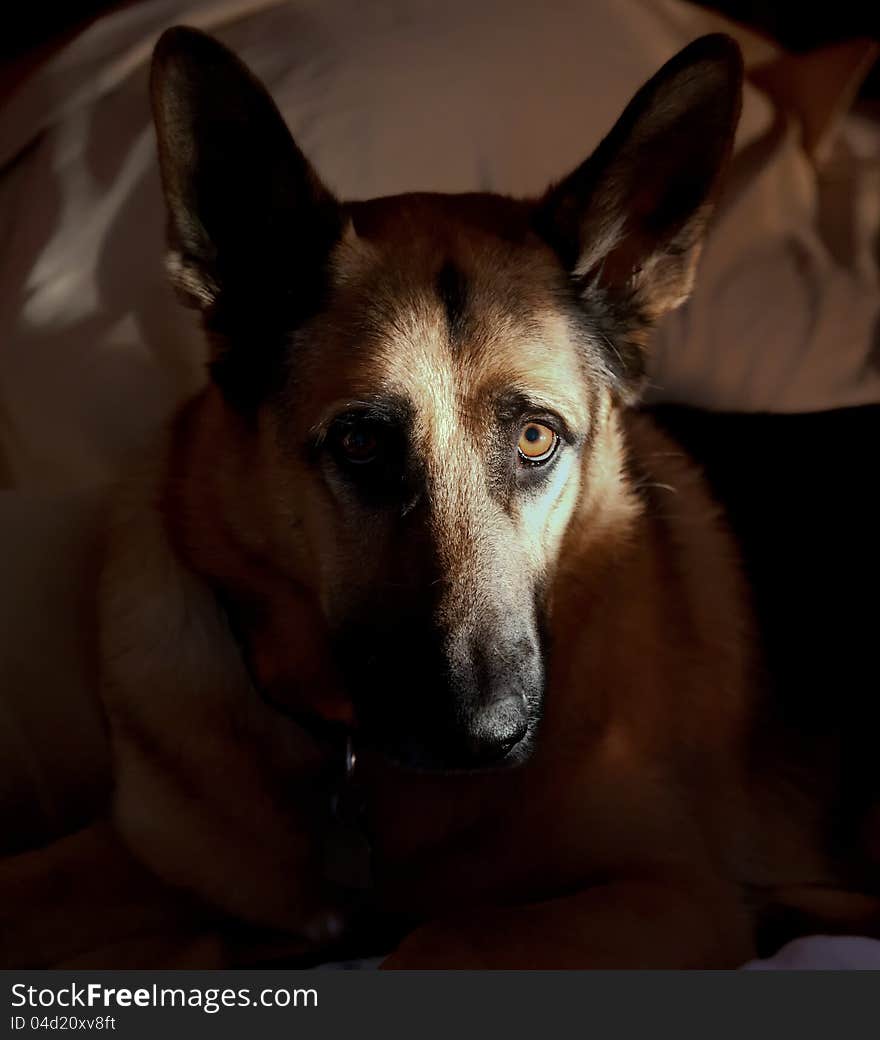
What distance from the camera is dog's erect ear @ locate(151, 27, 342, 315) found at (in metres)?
1.49

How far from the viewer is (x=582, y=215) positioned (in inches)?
66.1

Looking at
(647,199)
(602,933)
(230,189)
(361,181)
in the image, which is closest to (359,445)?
(230,189)

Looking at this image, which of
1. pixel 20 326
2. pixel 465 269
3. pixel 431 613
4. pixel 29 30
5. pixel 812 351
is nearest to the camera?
pixel 431 613

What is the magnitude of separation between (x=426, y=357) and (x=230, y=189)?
0.41m

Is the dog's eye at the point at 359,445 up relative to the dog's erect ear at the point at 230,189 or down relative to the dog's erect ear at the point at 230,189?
down

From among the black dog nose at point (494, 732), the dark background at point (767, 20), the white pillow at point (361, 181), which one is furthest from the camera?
the dark background at point (767, 20)

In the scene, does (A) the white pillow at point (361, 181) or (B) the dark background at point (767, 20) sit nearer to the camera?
(A) the white pillow at point (361, 181)

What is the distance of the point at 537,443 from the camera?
161cm

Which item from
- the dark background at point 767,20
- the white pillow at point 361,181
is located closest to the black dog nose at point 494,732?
the white pillow at point 361,181

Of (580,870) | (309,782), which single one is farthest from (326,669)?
(580,870)

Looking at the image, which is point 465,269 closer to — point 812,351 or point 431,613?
point 431,613

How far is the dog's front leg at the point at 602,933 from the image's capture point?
1.59m

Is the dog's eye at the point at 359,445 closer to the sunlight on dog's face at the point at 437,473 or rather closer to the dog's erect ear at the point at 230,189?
the sunlight on dog's face at the point at 437,473

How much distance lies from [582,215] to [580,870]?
1058 mm
